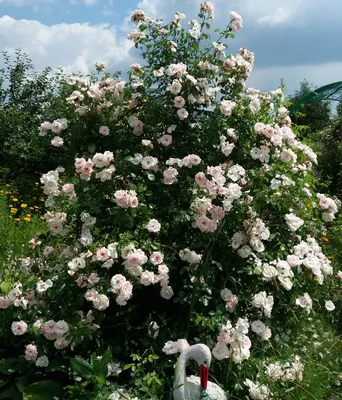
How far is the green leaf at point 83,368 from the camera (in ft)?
9.01

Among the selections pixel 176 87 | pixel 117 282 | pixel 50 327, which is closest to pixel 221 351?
pixel 117 282

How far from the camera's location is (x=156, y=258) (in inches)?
114

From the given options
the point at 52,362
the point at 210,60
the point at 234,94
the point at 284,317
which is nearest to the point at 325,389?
the point at 284,317

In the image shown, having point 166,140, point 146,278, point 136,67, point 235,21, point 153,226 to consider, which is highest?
point 235,21

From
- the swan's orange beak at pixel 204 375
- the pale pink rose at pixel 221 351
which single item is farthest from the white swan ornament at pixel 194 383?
the pale pink rose at pixel 221 351

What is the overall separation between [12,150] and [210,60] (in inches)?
223

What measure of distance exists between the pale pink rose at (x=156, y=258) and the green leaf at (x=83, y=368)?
57 cm

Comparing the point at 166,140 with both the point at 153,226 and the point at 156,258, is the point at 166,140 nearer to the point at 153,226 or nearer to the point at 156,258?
the point at 153,226

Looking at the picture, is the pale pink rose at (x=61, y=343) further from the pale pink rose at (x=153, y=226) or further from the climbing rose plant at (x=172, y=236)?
the pale pink rose at (x=153, y=226)

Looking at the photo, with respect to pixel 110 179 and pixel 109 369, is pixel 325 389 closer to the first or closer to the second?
pixel 109 369

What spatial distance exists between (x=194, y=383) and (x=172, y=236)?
0.81m

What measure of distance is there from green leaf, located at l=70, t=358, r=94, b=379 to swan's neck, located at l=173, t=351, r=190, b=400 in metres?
0.41

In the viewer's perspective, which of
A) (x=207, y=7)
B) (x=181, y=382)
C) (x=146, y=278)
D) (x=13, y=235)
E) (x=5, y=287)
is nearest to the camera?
(x=181, y=382)

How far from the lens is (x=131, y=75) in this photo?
350 centimetres
